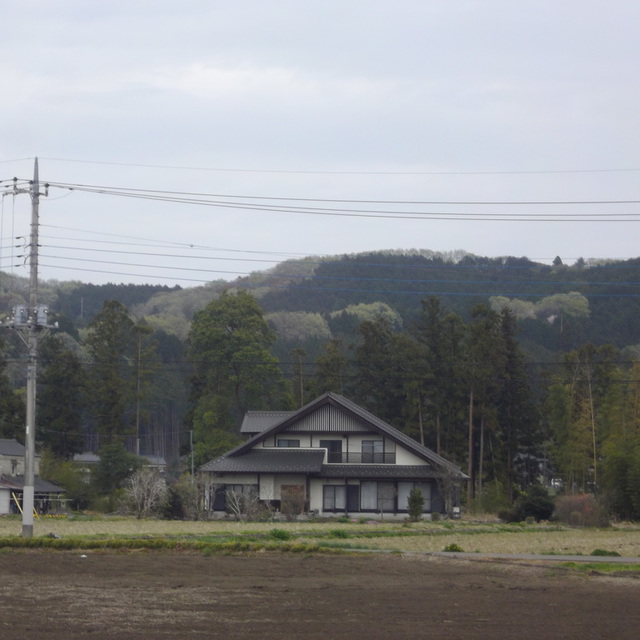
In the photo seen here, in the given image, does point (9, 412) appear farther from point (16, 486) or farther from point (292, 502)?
point (292, 502)

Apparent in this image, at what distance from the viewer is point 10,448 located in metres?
63.7

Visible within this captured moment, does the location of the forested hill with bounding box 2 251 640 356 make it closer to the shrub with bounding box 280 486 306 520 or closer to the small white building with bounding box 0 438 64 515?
the small white building with bounding box 0 438 64 515

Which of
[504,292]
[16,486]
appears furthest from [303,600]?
[504,292]

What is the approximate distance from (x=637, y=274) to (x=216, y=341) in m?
51.5

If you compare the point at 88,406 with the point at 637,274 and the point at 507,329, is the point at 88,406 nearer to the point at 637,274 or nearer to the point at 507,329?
the point at 507,329

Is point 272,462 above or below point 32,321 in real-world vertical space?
below

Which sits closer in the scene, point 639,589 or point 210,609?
point 210,609

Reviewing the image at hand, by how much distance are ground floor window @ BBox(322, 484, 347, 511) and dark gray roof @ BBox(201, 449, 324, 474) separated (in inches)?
60.7

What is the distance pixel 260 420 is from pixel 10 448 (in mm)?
18834

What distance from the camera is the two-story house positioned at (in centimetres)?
4841

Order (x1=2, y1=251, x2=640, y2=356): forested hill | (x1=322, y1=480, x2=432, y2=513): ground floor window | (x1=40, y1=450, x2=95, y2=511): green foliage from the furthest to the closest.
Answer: (x1=2, y1=251, x2=640, y2=356): forested hill → (x1=40, y1=450, x2=95, y2=511): green foliage → (x1=322, y1=480, x2=432, y2=513): ground floor window

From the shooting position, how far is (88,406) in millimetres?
71688

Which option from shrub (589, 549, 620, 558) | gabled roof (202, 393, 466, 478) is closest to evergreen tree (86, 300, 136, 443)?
gabled roof (202, 393, 466, 478)

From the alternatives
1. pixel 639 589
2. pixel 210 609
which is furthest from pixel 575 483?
pixel 210 609
